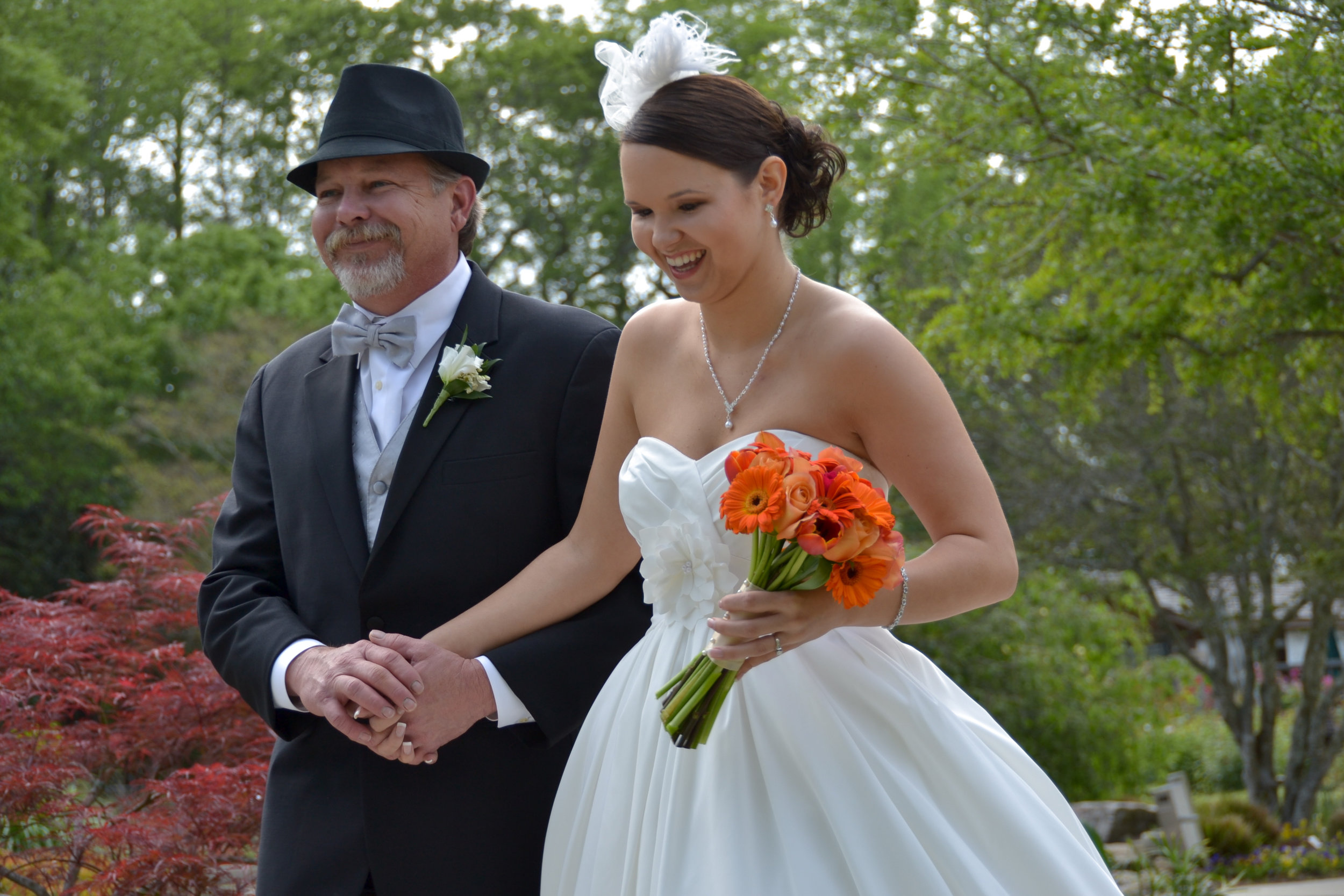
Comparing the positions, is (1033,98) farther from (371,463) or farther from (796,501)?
(796,501)

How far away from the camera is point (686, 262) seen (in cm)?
233

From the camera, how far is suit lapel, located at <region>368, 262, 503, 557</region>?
2641 millimetres

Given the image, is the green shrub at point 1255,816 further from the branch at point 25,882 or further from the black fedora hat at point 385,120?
the black fedora hat at point 385,120

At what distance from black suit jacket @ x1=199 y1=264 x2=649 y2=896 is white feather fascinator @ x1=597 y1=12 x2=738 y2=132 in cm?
62

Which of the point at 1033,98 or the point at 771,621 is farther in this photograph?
the point at 1033,98

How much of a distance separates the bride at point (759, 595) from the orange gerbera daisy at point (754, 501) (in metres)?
0.12

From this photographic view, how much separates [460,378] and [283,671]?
726 millimetres

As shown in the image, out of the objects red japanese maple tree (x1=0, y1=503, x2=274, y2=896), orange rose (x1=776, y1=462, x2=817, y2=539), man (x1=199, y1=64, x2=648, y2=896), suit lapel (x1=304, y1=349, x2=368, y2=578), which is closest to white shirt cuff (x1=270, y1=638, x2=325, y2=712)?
man (x1=199, y1=64, x2=648, y2=896)

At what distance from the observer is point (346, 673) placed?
7.82ft

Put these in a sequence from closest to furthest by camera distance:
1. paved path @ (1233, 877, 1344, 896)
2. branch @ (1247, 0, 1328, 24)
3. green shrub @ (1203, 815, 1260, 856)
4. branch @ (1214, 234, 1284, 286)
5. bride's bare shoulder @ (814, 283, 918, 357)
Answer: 1. bride's bare shoulder @ (814, 283, 918, 357)
2. branch @ (1247, 0, 1328, 24)
3. branch @ (1214, 234, 1284, 286)
4. paved path @ (1233, 877, 1344, 896)
5. green shrub @ (1203, 815, 1260, 856)

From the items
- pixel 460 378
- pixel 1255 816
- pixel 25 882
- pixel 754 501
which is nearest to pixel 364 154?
pixel 460 378

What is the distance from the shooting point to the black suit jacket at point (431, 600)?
2559 mm

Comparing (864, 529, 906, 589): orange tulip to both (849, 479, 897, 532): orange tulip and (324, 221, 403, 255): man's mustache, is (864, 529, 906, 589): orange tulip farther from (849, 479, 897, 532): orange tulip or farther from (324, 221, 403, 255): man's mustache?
(324, 221, 403, 255): man's mustache

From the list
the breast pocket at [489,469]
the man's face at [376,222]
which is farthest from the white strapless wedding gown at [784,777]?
the man's face at [376,222]
